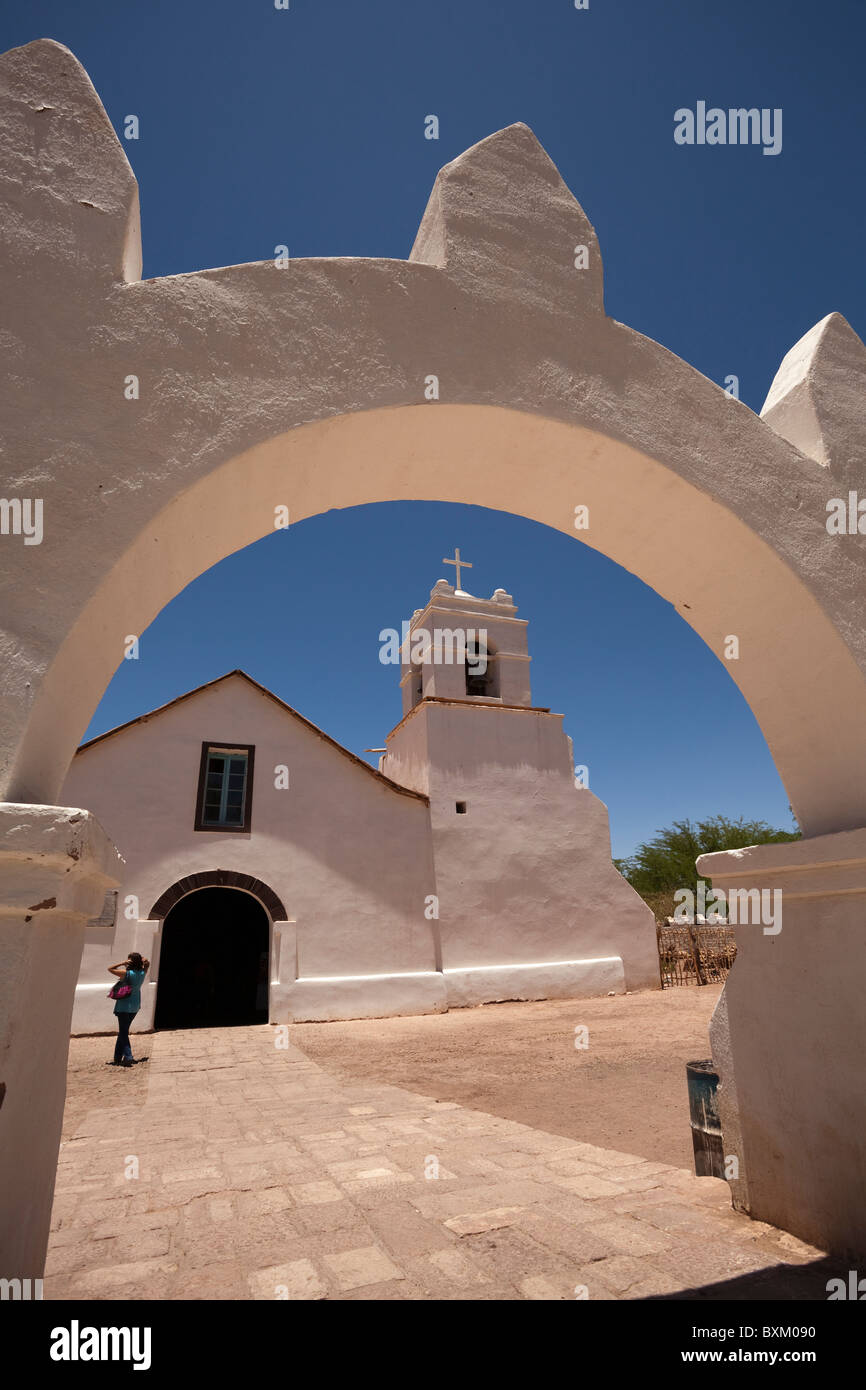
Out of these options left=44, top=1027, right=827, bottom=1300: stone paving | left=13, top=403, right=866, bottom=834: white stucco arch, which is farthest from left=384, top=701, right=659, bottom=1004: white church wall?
left=13, top=403, right=866, bottom=834: white stucco arch

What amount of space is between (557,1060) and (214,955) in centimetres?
862

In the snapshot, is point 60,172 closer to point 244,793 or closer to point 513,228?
point 513,228

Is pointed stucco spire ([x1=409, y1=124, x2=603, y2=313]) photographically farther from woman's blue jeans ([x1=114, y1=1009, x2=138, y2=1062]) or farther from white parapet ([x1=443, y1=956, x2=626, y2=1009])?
white parapet ([x1=443, y1=956, x2=626, y2=1009])

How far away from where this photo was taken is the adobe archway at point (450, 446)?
77.7 inches

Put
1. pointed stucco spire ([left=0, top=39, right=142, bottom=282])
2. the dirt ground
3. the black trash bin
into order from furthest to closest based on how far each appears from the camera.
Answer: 1. the dirt ground
2. the black trash bin
3. pointed stucco spire ([left=0, top=39, right=142, bottom=282])

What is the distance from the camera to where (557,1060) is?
7555 mm

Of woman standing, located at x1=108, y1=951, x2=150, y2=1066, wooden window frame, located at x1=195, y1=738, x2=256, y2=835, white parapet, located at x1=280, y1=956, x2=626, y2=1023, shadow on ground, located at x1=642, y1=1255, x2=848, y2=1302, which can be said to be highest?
wooden window frame, located at x1=195, y1=738, x2=256, y2=835

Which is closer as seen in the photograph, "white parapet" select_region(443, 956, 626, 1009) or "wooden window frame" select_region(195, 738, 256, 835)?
"wooden window frame" select_region(195, 738, 256, 835)

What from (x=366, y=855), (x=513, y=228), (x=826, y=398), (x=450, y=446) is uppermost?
(x=513, y=228)

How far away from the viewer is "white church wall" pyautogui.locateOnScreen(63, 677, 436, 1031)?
36.8ft

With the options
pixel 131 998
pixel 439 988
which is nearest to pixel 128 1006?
pixel 131 998

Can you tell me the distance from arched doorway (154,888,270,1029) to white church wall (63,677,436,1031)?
6.62 ft
